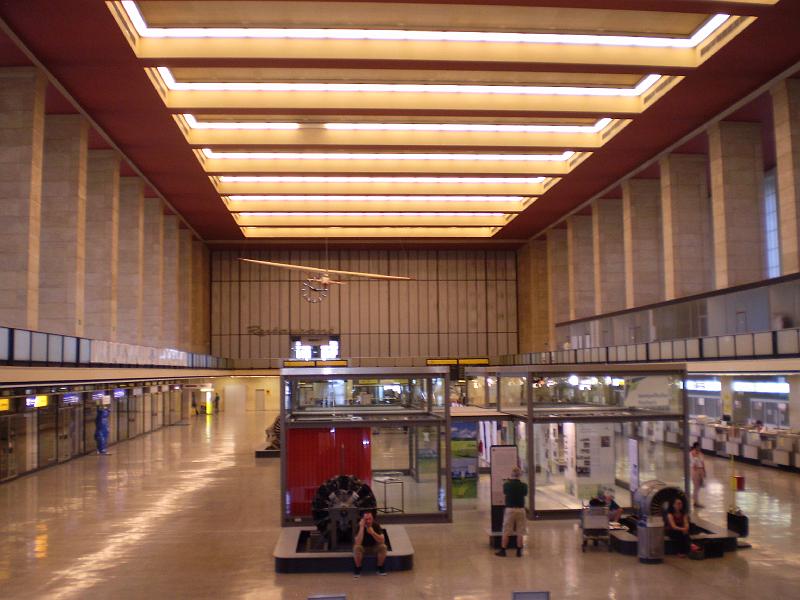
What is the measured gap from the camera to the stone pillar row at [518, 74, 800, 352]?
27250 mm

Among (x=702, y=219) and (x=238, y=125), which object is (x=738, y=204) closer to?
(x=702, y=219)

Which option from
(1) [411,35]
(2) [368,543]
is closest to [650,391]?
(2) [368,543]

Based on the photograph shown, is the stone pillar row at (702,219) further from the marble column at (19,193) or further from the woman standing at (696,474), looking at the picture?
the marble column at (19,193)

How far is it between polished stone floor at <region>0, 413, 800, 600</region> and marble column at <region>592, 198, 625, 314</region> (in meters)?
23.1

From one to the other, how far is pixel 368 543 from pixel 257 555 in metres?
2.14

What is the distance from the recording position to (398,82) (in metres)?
28.1

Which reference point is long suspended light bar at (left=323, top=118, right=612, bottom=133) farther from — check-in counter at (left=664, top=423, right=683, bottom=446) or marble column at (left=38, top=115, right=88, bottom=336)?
check-in counter at (left=664, top=423, right=683, bottom=446)

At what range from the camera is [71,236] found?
29.6m

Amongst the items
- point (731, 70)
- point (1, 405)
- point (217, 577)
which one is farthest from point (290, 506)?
point (731, 70)

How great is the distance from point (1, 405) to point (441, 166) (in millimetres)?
22220

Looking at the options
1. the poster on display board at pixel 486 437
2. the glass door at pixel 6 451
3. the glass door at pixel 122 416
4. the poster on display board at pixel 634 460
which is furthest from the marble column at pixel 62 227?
the poster on display board at pixel 634 460

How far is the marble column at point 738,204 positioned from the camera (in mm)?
31281

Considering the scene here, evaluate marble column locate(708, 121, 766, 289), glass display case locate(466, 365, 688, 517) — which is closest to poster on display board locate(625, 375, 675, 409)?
glass display case locate(466, 365, 688, 517)

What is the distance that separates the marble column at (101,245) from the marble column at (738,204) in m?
24.7
